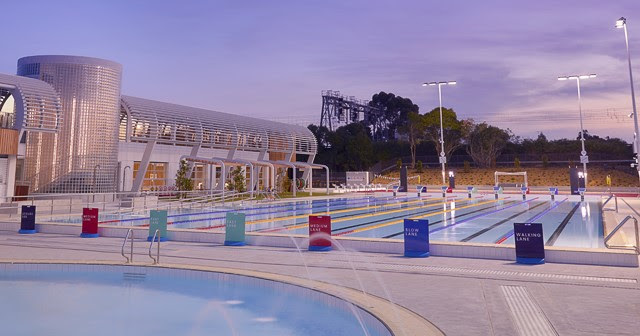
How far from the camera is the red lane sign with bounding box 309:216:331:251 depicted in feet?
32.5

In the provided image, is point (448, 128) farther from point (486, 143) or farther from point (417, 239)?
point (417, 239)

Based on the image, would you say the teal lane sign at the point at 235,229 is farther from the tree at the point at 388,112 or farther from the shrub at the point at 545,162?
the tree at the point at 388,112

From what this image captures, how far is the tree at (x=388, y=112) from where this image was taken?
9562cm

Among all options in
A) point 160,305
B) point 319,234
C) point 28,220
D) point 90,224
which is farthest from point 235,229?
point 28,220

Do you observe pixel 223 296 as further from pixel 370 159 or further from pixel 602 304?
pixel 370 159

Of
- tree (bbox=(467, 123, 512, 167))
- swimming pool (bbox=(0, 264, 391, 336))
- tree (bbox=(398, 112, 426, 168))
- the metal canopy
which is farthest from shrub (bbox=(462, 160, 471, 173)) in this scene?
swimming pool (bbox=(0, 264, 391, 336))

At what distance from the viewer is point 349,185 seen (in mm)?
45938

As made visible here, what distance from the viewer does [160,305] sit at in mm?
6523

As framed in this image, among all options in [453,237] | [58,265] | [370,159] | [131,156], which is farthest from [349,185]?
[58,265]

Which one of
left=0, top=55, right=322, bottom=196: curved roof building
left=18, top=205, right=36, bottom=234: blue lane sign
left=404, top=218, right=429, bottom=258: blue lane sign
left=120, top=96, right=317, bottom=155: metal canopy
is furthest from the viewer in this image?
left=120, top=96, right=317, bottom=155: metal canopy

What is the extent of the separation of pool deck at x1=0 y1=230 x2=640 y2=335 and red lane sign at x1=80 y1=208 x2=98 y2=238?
42.7 inches

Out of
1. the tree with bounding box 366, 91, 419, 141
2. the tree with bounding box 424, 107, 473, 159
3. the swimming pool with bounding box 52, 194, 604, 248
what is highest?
the tree with bounding box 366, 91, 419, 141

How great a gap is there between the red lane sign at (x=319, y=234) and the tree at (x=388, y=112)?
86.4 m

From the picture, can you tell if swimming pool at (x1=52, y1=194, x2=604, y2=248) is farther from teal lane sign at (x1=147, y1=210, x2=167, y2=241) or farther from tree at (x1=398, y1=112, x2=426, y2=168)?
tree at (x1=398, y1=112, x2=426, y2=168)
